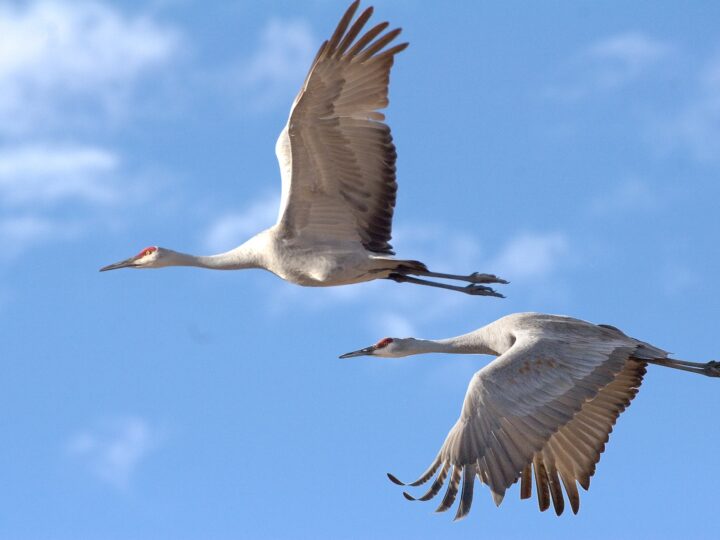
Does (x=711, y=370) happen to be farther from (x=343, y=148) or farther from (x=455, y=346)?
(x=343, y=148)

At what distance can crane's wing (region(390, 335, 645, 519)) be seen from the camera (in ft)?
48.6

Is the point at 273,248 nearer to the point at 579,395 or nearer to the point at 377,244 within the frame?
the point at 377,244

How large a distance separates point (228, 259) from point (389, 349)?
191cm

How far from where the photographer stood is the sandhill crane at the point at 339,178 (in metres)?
16.3

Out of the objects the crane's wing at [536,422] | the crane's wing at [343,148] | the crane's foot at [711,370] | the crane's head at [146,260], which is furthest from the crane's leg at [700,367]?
the crane's head at [146,260]

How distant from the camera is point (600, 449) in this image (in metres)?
16.2

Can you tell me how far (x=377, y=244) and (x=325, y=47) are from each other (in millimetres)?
2084

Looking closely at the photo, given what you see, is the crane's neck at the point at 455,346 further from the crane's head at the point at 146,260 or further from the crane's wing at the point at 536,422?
the crane's head at the point at 146,260

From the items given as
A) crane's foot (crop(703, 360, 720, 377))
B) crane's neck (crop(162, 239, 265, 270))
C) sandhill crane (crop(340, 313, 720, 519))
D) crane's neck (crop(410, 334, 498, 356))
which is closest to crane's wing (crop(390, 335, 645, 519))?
sandhill crane (crop(340, 313, 720, 519))

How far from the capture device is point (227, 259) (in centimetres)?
1731

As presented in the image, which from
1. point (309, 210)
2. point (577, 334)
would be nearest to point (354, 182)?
point (309, 210)

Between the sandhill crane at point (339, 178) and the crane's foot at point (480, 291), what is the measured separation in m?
0.44

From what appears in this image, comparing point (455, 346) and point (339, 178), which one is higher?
point (339, 178)

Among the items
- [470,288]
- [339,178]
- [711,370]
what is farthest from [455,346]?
[711,370]
